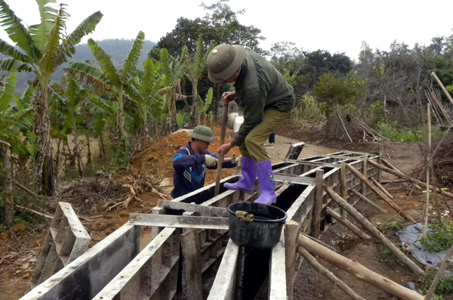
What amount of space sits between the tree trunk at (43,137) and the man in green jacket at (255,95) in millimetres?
5216

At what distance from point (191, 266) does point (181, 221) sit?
389 mm

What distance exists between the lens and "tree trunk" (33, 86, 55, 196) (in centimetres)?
766

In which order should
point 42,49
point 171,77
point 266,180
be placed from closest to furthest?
point 266,180, point 42,49, point 171,77

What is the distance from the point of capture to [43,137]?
25.4 ft

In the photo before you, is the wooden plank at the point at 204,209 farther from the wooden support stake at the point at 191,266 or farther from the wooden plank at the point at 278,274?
the wooden plank at the point at 278,274

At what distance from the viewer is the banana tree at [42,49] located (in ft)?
23.2

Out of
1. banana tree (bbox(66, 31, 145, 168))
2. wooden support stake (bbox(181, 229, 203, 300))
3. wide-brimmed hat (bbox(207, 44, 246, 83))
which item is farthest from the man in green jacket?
banana tree (bbox(66, 31, 145, 168))

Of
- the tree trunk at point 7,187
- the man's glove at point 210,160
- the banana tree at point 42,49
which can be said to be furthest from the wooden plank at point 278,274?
the banana tree at point 42,49

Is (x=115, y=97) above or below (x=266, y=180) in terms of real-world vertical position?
above

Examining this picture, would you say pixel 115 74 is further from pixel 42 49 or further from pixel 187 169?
pixel 187 169

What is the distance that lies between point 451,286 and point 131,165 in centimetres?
967

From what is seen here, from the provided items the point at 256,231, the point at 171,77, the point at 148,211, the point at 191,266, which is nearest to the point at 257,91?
the point at 256,231

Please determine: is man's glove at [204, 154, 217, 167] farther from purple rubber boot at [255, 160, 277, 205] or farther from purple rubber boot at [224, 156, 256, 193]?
purple rubber boot at [255, 160, 277, 205]

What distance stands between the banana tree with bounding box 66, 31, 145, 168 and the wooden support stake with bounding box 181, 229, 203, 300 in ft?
24.1
